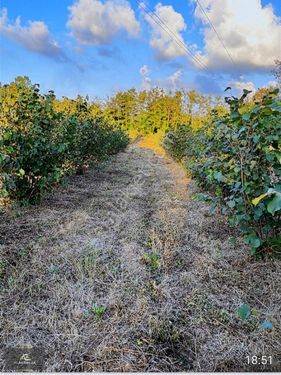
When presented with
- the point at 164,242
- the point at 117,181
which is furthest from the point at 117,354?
the point at 117,181

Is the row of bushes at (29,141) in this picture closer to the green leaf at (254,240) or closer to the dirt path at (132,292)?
the dirt path at (132,292)

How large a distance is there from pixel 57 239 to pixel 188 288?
1.42 m

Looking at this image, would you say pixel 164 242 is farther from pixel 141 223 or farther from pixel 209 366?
pixel 209 366

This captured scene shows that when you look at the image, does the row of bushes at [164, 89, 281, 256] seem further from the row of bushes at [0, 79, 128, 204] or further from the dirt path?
the row of bushes at [0, 79, 128, 204]

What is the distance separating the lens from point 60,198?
4.70 metres

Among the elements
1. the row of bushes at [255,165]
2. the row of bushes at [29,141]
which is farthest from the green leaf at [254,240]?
the row of bushes at [29,141]

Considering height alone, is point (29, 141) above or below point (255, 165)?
above

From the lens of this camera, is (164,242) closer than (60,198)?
Yes

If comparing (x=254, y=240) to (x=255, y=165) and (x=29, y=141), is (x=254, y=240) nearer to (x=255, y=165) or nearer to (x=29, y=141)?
(x=255, y=165)

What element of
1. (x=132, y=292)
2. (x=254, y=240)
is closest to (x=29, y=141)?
(x=132, y=292)

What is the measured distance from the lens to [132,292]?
7.34 ft

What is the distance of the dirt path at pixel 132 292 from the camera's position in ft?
5.62

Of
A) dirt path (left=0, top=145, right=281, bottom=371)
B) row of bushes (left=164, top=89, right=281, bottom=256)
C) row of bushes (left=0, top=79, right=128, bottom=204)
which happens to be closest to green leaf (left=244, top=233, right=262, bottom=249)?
row of bushes (left=164, top=89, right=281, bottom=256)

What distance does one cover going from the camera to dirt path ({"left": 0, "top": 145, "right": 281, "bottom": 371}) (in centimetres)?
171
